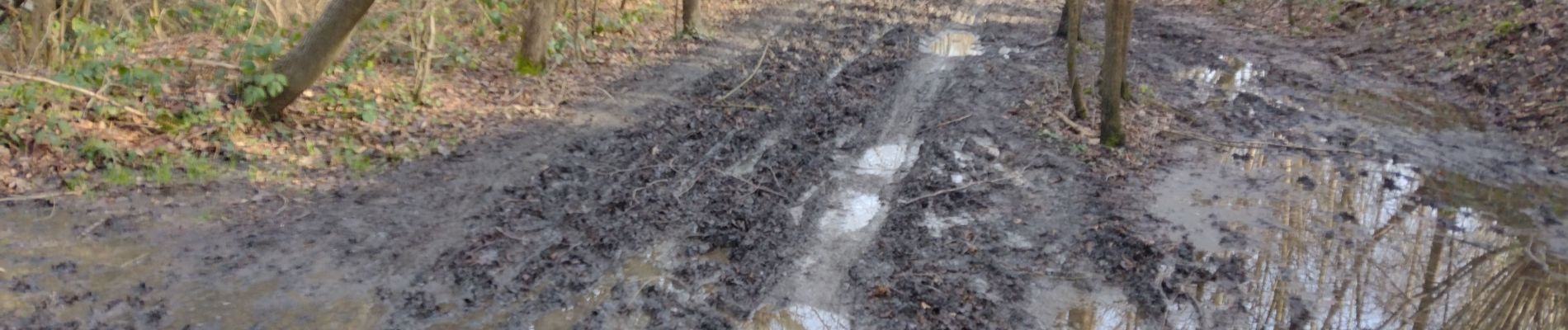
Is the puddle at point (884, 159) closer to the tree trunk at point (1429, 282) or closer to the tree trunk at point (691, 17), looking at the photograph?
the tree trunk at point (1429, 282)

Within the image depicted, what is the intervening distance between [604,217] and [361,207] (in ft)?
5.91

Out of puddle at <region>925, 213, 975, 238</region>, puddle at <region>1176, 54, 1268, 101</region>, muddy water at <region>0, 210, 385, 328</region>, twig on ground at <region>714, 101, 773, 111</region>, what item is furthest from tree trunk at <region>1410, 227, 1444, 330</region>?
muddy water at <region>0, 210, 385, 328</region>

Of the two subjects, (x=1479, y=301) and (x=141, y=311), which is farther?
(x=1479, y=301)

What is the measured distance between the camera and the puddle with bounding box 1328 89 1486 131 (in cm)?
1091

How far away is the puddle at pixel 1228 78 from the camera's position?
12406 millimetres

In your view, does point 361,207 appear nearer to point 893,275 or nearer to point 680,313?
point 680,313

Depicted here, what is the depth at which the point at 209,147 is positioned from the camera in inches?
299

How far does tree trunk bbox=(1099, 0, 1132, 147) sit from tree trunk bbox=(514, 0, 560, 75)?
6.57 metres

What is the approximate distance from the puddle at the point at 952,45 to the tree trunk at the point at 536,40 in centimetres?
598

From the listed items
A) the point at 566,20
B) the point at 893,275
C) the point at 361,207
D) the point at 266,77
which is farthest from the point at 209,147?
the point at 566,20

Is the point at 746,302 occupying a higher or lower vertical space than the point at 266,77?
lower

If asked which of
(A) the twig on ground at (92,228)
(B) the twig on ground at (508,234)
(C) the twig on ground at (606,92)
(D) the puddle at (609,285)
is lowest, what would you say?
(D) the puddle at (609,285)

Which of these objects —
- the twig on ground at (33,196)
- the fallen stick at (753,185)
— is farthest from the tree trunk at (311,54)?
the fallen stick at (753,185)

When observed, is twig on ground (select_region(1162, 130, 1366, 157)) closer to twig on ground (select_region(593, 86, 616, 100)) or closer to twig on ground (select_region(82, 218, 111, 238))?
twig on ground (select_region(593, 86, 616, 100))
